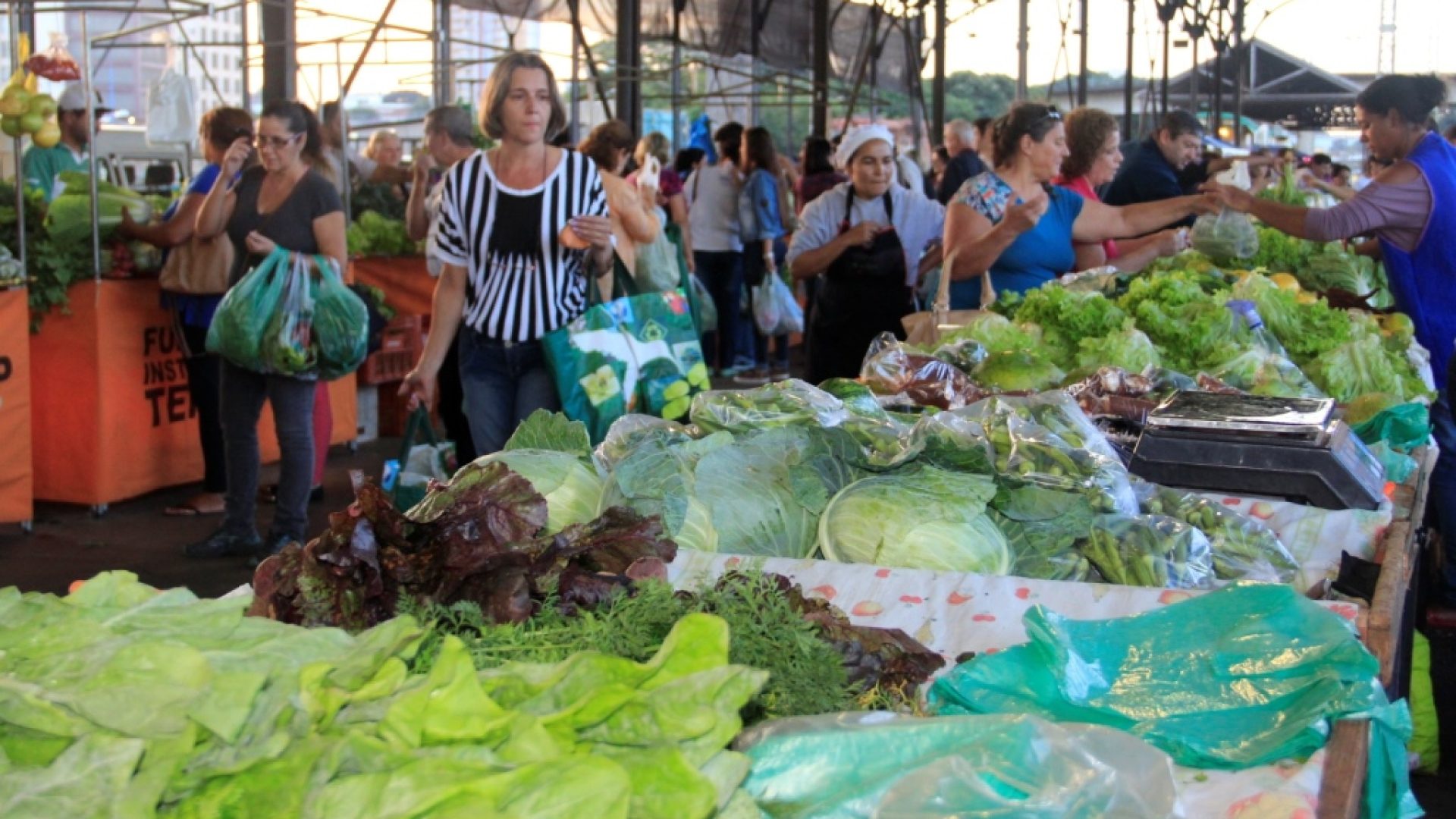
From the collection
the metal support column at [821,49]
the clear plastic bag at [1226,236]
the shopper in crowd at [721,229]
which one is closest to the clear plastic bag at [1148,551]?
the clear plastic bag at [1226,236]

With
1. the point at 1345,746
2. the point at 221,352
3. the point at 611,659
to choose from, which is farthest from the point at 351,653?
the point at 221,352

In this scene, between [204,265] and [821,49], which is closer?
[204,265]

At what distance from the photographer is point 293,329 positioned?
524 cm

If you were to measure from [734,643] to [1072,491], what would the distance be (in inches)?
49.0

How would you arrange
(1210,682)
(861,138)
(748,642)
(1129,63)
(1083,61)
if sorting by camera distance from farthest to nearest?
(1129,63), (1083,61), (861,138), (1210,682), (748,642)

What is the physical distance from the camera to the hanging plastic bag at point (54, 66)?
6.92 metres

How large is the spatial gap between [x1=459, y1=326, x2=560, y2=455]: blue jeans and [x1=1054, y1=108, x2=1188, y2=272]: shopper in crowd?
9.27 feet

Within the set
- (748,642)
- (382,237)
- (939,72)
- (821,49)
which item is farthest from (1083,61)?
(748,642)

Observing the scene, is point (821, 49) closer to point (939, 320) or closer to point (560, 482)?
point (939, 320)

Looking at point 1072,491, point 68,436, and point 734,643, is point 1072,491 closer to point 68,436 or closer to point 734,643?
point 734,643

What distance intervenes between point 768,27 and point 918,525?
638 inches

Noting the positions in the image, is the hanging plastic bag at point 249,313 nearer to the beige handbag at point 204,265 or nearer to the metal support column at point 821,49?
the beige handbag at point 204,265

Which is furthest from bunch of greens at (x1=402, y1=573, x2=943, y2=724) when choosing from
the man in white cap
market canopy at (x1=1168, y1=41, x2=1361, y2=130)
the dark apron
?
market canopy at (x1=1168, y1=41, x2=1361, y2=130)

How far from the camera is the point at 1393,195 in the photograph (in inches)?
209
